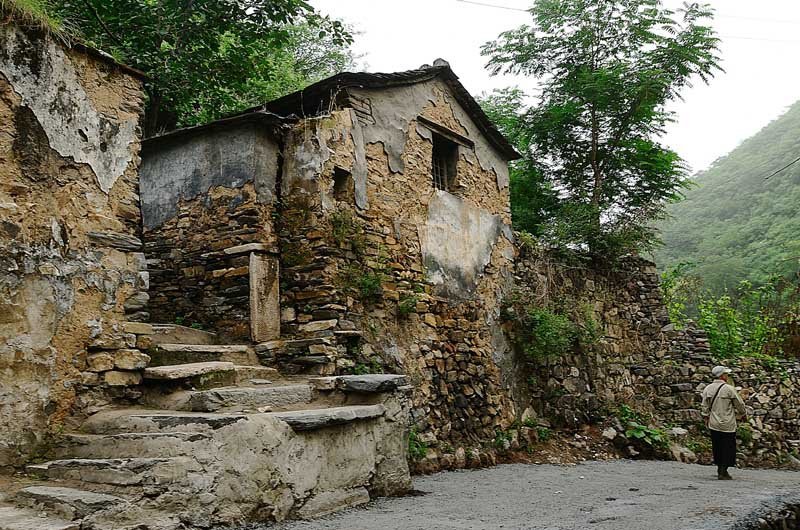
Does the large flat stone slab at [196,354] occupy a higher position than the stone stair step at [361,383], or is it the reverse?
the large flat stone slab at [196,354]

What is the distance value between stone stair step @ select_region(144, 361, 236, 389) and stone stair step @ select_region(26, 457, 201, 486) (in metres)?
0.95

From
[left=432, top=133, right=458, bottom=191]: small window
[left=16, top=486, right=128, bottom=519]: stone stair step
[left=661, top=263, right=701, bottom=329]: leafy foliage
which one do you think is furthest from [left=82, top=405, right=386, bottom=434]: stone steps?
[left=661, top=263, right=701, bottom=329]: leafy foliage

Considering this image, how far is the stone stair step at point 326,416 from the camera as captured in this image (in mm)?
4734

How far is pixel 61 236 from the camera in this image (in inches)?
189

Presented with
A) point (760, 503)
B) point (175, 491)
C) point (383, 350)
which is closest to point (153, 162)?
point (383, 350)

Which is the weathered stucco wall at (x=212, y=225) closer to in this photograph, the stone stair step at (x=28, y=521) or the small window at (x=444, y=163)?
the small window at (x=444, y=163)

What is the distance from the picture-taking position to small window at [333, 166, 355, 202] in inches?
301

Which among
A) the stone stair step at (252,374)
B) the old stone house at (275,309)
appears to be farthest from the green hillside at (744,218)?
the stone stair step at (252,374)

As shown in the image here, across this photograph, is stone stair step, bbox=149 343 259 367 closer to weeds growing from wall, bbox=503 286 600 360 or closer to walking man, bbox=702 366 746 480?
weeds growing from wall, bbox=503 286 600 360

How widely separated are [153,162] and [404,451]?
4.95 metres

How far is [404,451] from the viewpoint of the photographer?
19.0 ft

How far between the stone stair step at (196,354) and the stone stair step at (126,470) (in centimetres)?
164

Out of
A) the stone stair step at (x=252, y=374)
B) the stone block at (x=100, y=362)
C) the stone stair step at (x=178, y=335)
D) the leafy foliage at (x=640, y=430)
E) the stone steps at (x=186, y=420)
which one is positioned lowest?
the leafy foliage at (x=640, y=430)

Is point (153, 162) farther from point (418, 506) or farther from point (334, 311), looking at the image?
point (418, 506)
